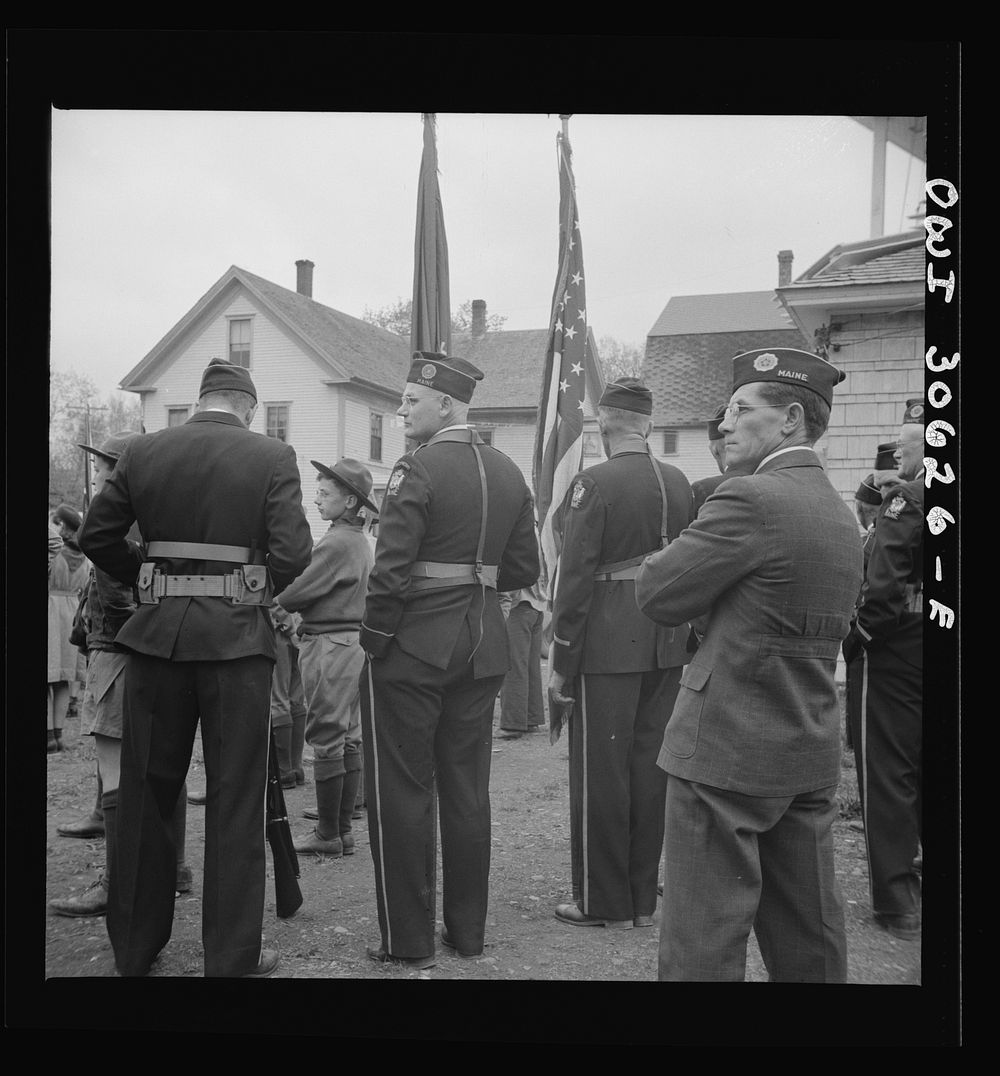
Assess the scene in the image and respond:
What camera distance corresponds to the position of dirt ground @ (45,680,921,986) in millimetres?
3840

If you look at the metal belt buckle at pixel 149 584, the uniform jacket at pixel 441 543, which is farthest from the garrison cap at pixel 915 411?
the metal belt buckle at pixel 149 584

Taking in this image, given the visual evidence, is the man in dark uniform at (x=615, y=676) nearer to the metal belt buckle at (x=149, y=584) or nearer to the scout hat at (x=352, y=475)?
the scout hat at (x=352, y=475)

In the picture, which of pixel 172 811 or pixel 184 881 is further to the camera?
pixel 184 881

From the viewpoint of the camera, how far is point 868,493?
15.6 feet

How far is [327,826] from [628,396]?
8.12 feet

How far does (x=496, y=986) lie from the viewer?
381cm

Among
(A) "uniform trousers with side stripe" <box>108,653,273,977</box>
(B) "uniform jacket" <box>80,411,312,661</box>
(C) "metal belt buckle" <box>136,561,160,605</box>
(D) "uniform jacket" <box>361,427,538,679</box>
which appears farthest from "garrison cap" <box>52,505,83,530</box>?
(D) "uniform jacket" <box>361,427,538,679</box>

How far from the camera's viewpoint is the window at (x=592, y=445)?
5090 millimetres

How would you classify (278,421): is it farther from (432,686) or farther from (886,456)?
(886,456)

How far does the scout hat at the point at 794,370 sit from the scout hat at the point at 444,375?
4.01 feet

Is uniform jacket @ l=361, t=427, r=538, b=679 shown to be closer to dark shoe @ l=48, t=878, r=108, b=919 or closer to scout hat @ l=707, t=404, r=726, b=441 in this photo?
scout hat @ l=707, t=404, r=726, b=441

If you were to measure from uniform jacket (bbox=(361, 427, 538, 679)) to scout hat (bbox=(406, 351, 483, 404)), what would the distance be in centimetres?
17

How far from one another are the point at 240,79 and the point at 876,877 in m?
4.05

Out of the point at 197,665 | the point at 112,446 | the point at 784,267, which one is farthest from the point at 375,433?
the point at 784,267
